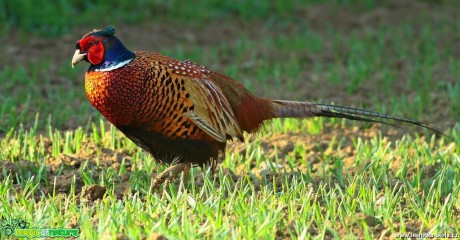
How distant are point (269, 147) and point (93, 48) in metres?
1.76

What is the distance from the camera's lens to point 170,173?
510cm

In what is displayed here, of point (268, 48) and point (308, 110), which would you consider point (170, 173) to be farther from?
point (268, 48)

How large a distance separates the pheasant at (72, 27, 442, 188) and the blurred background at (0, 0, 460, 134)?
4.73 ft

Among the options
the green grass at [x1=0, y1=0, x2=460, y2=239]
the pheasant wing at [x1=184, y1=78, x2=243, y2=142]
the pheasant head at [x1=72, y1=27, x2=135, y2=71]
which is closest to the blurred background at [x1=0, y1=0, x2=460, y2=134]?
the green grass at [x1=0, y1=0, x2=460, y2=239]

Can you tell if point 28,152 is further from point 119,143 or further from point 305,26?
point 305,26

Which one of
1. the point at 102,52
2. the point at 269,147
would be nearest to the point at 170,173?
the point at 102,52

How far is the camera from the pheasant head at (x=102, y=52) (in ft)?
16.1

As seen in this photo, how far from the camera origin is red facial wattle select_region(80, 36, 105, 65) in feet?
16.1

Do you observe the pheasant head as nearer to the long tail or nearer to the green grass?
the green grass

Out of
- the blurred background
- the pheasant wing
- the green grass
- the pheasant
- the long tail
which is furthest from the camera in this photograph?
the blurred background

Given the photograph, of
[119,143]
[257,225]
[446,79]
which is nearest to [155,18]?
[446,79]

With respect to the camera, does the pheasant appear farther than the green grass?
Yes

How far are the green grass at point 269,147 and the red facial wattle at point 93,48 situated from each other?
0.67 m

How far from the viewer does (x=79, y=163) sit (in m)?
5.49
